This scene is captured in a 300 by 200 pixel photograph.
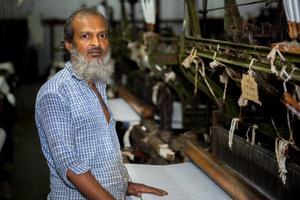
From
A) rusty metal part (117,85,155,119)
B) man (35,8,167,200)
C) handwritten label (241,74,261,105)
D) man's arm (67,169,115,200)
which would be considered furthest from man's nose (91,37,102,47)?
rusty metal part (117,85,155,119)

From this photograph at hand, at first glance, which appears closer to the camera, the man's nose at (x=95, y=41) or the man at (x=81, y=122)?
the man at (x=81, y=122)

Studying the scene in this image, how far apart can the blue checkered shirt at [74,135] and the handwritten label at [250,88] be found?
24.0 inches

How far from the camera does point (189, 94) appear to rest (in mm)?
3904

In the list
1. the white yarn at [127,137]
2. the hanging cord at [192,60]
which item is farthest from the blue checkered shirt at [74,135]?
the white yarn at [127,137]

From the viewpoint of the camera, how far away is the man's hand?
6.86 ft

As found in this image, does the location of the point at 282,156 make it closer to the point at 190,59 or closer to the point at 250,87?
the point at 250,87

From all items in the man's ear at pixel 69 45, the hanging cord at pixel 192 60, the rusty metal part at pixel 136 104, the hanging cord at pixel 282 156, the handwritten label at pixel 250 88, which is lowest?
the rusty metal part at pixel 136 104

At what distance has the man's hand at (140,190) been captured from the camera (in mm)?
2089

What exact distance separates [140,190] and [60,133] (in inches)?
23.9

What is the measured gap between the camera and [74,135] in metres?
1.71

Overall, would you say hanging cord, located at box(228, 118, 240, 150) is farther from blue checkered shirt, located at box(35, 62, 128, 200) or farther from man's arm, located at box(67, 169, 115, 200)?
man's arm, located at box(67, 169, 115, 200)

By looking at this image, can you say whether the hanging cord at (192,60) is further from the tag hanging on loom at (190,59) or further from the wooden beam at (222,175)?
the wooden beam at (222,175)

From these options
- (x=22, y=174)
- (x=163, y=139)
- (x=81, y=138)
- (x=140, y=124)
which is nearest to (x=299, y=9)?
(x=81, y=138)

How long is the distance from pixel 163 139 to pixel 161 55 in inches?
31.3
